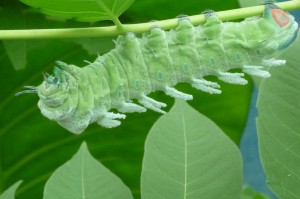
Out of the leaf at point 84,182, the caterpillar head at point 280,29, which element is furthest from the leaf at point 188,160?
→ the caterpillar head at point 280,29

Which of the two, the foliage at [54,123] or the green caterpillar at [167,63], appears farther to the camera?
the foliage at [54,123]

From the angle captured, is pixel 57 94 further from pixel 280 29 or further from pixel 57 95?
pixel 280 29

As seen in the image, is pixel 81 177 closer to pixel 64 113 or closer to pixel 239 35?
pixel 64 113

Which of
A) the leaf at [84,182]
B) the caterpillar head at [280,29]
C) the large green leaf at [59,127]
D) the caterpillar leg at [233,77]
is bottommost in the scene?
the large green leaf at [59,127]

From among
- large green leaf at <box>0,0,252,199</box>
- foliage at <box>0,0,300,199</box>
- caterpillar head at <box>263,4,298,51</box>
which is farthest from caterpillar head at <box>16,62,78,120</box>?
large green leaf at <box>0,0,252,199</box>

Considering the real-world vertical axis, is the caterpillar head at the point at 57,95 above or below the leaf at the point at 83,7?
below

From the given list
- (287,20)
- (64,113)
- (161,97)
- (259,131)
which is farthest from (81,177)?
(161,97)

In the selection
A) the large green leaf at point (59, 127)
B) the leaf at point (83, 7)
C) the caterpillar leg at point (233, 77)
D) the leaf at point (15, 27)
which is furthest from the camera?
the large green leaf at point (59, 127)

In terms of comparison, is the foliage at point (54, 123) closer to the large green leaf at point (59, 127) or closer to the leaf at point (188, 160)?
the large green leaf at point (59, 127)
